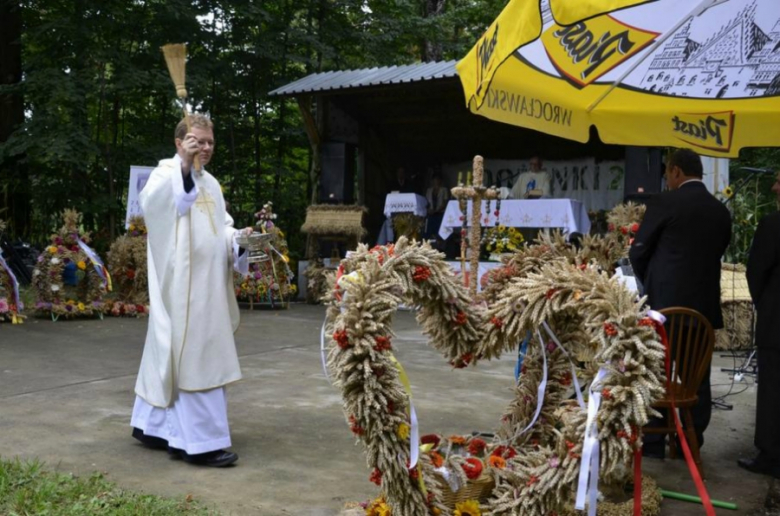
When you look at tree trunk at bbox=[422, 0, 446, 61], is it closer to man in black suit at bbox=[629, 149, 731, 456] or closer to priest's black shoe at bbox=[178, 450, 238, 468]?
man in black suit at bbox=[629, 149, 731, 456]

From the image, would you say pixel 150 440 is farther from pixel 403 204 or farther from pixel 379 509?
pixel 403 204

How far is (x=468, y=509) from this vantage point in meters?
3.47

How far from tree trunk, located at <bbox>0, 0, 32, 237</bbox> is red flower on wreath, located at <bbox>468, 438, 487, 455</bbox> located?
1318 centimetres

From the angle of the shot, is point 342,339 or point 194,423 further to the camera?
point 194,423

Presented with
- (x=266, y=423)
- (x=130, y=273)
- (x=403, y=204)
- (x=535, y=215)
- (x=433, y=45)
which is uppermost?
(x=433, y=45)

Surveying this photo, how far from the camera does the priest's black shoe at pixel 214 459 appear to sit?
443 centimetres

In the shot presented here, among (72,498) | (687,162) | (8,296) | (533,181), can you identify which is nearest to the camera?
(72,498)

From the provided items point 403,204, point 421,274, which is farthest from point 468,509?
point 403,204

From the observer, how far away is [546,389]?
416 centimetres

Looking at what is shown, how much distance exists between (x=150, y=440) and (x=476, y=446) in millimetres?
1877

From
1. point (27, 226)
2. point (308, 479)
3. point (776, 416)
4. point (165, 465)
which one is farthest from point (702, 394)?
point (27, 226)

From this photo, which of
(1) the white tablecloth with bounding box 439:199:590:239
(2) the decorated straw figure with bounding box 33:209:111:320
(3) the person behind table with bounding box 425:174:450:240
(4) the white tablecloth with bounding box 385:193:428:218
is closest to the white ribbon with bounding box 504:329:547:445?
(2) the decorated straw figure with bounding box 33:209:111:320

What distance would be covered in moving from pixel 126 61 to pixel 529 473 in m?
12.4

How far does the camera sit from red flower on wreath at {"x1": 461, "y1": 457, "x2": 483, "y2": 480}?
3590 millimetres
